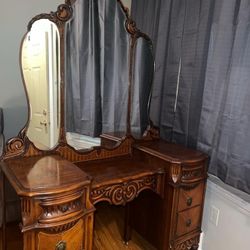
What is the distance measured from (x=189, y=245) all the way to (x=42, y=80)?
145 centimetres

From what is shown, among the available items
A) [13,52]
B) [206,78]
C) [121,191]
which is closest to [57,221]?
[121,191]

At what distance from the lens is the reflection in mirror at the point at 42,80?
A: 144cm

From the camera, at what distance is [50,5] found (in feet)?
6.77

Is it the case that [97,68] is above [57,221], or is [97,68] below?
above

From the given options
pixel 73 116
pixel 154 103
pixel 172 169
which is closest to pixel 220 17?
pixel 154 103

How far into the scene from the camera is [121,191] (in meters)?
1.48

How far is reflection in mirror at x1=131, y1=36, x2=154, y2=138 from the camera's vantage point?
1.85m

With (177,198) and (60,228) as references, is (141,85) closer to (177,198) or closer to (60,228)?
(177,198)

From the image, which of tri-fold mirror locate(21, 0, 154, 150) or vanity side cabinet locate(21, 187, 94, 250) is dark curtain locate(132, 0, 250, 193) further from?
vanity side cabinet locate(21, 187, 94, 250)

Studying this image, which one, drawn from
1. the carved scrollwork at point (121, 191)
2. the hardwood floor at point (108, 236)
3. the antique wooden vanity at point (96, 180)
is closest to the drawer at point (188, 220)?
the antique wooden vanity at point (96, 180)

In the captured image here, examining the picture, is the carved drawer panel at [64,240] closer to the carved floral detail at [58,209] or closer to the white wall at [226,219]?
the carved floral detail at [58,209]

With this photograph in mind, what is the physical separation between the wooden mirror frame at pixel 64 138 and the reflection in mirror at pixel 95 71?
32 mm

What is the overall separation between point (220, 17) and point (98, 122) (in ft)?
3.30

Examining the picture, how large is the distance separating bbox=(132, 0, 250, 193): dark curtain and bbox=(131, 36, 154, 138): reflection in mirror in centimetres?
13
